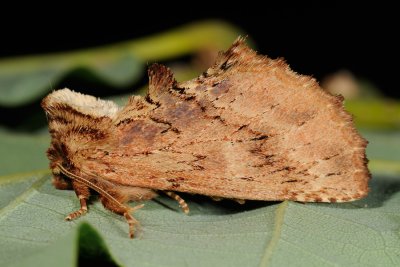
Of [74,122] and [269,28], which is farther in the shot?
[269,28]

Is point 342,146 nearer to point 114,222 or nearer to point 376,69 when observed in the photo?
point 114,222

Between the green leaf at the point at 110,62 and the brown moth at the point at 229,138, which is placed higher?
the green leaf at the point at 110,62

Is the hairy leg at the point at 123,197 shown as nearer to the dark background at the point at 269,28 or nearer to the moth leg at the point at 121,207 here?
the moth leg at the point at 121,207

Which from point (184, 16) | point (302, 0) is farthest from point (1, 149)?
point (302, 0)

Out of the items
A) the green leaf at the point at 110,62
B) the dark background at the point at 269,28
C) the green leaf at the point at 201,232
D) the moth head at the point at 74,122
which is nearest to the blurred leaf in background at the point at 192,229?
the green leaf at the point at 201,232

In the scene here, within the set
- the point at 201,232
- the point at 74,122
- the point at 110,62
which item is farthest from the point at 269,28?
the point at 201,232

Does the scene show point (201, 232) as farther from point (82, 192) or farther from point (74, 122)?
point (74, 122)

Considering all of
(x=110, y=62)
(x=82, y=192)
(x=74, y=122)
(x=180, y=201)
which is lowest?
(x=82, y=192)
